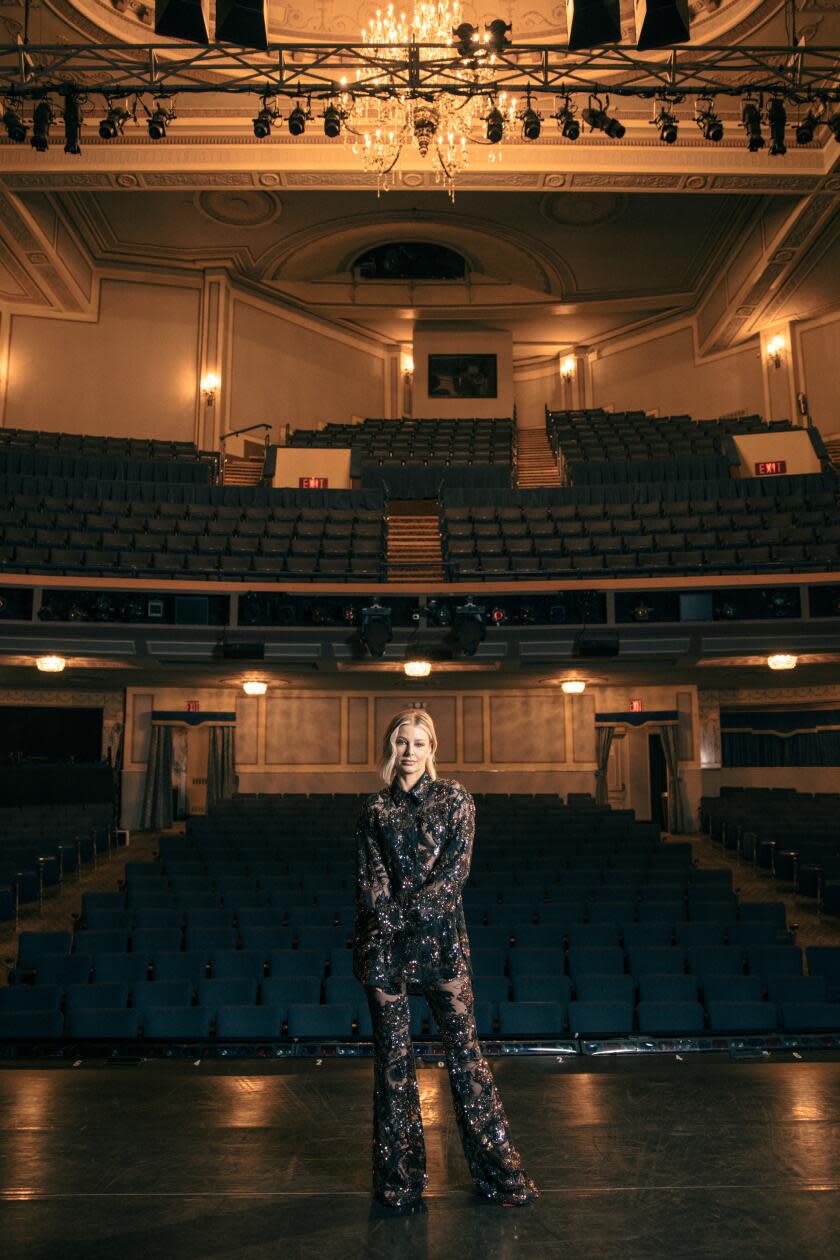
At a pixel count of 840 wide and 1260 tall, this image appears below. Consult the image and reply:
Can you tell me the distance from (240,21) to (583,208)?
10.1 m

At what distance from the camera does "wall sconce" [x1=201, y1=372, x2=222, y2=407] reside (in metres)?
19.6

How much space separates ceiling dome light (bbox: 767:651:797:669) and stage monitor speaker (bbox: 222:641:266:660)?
269 inches

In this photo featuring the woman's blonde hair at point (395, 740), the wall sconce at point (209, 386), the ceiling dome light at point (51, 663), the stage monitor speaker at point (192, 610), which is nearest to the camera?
the woman's blonde hair at point (395, 740)

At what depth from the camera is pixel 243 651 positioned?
12.3m

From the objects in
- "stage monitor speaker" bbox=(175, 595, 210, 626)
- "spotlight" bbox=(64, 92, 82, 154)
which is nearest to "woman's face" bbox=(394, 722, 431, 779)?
"spotlight" bbox=(64, 92, 82, 154)

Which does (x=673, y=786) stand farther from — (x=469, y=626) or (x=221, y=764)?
(x=221, y=764)

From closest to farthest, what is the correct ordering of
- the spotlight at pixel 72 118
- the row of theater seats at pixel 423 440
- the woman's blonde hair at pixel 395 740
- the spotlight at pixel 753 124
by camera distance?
the woman's blonde hair at pixel 395 740 → the spotlight at pixel 72 118 → the spotlight at pixel 753 124 → the row of theater seats at pixel 423 440

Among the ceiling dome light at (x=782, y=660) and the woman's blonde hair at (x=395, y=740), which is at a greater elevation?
the ceiling dome light at (x=782, y=660)

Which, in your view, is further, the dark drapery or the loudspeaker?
the dark drapery

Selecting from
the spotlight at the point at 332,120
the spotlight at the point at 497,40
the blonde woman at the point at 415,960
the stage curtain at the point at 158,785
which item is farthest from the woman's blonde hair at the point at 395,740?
the stage curtain at the point at 158,785

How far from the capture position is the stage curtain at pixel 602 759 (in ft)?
48.8

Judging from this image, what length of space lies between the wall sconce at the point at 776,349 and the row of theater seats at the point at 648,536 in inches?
221

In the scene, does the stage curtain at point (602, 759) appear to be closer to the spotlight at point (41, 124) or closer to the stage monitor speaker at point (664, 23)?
the stage monitor speaker at point (664, 23)

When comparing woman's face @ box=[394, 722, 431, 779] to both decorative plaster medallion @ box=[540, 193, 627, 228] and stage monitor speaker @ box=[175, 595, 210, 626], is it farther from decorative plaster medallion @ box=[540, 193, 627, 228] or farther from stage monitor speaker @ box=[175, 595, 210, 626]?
decorative plaster medallion @ box=[540, 193, 627, 228]
